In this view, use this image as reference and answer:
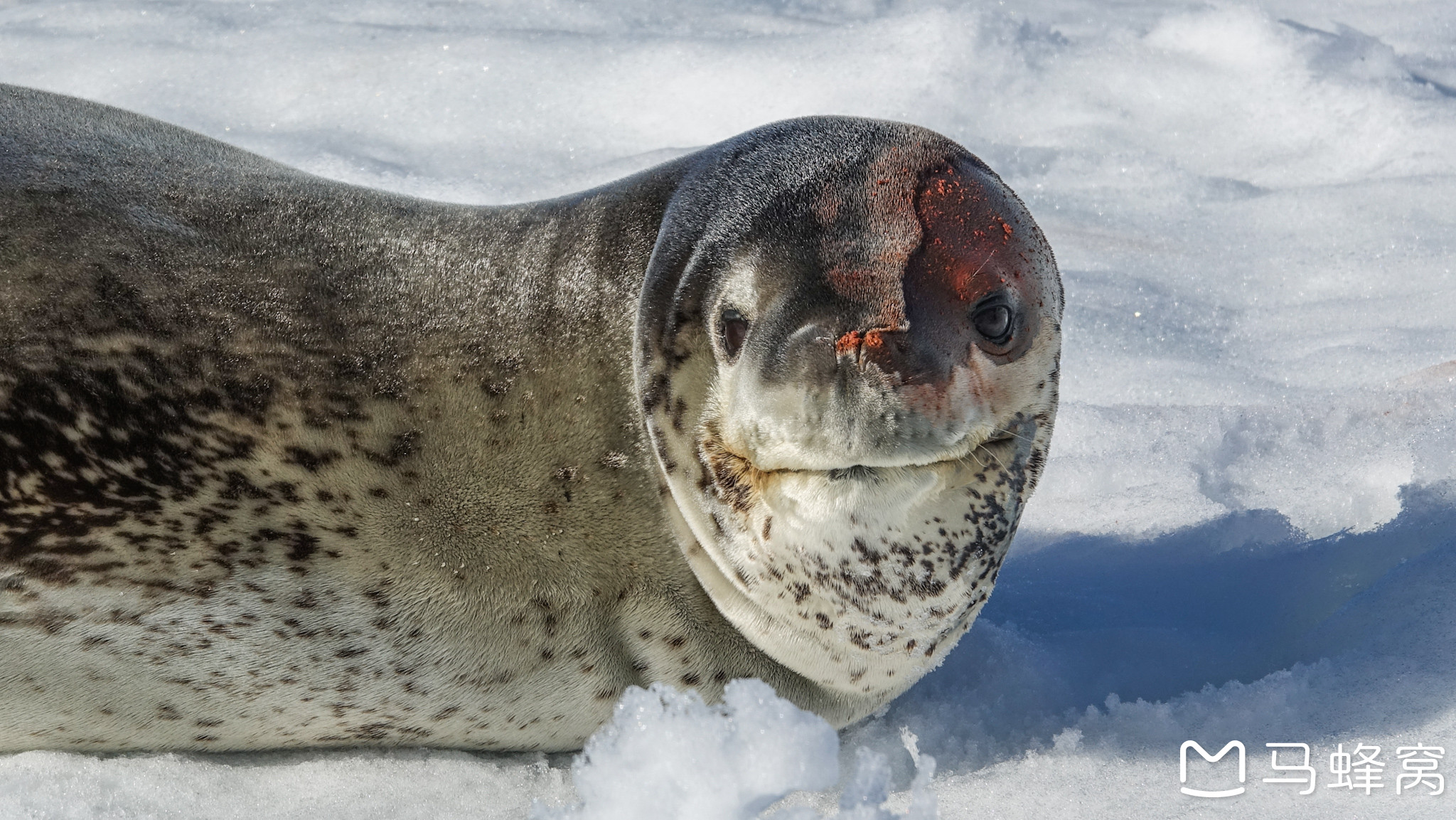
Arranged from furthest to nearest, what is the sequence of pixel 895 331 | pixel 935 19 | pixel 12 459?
pixel 935 19 < pixel 12 459 < pixel 895 331

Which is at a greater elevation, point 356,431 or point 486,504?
point 356,431

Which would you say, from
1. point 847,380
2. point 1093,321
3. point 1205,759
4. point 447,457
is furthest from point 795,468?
point 1093,321

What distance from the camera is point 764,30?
20.7 ft

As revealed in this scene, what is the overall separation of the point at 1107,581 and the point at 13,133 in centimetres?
233

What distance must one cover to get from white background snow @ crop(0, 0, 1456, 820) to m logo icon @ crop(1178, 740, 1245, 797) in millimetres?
22

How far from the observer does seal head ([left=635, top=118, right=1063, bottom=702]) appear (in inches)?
73.5

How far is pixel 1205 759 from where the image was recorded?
7.84 feet

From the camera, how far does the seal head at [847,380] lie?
1868 mm

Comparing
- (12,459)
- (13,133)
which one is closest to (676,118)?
(13,133)

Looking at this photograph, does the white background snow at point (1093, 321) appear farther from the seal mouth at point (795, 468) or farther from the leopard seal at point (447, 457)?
the seal mouth at point (795, 468)

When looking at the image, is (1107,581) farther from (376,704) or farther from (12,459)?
(12,459)

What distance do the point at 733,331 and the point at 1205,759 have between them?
44.2 inches
